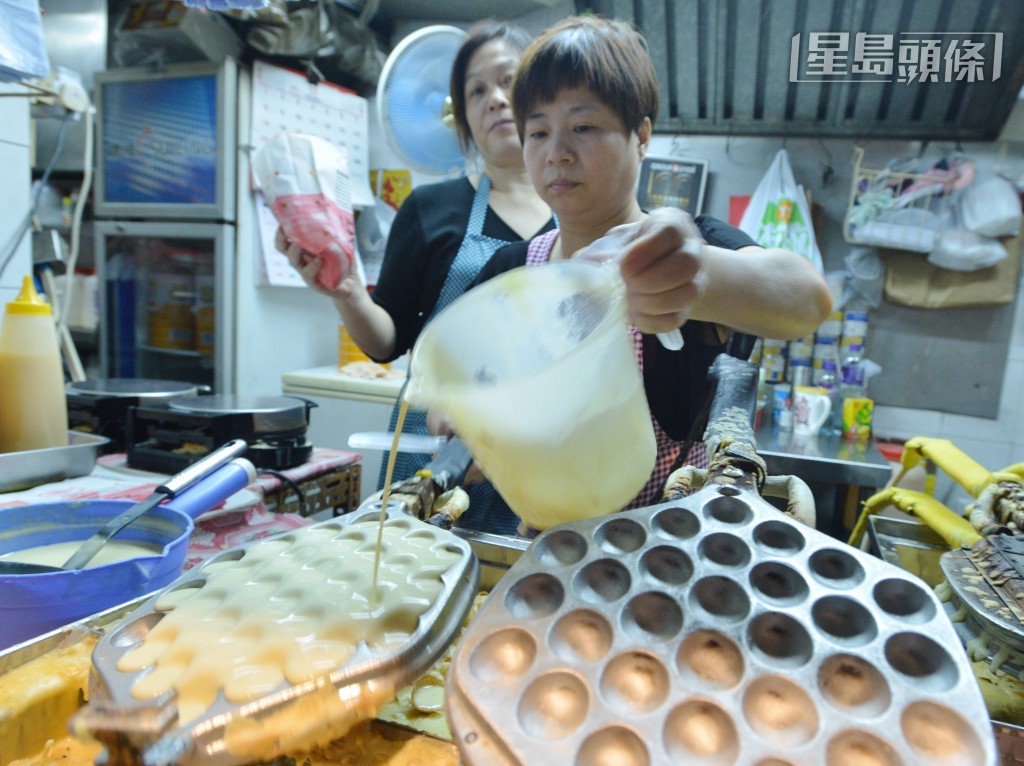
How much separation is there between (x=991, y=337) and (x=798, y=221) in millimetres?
1081

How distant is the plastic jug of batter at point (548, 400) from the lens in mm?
553

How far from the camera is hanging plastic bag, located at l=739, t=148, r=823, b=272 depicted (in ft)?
9.20

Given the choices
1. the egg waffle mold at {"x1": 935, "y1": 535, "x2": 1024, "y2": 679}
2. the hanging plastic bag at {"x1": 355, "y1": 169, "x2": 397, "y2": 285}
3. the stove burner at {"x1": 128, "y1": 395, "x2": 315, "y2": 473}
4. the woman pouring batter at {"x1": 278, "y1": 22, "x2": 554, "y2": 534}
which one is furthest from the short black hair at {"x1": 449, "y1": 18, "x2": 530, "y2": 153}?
the hanging plastic bag at {"x1": 355, "y1": 169, "x2": 397, "y2": 285}

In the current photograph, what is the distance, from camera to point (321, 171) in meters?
1.27

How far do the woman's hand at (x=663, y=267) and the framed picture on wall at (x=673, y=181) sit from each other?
2.55 m

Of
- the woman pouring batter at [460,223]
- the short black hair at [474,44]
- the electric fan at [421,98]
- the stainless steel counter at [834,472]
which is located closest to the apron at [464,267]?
the woman pouring batter at [460,223]

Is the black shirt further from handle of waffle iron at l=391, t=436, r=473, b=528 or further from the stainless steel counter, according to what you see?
the stainless steel counter

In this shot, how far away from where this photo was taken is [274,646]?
56 cm

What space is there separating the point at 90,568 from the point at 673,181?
2.98 meters

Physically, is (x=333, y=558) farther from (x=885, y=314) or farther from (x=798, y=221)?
(x=885, y=314)

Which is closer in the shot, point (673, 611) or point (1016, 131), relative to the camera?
point (673, 611)

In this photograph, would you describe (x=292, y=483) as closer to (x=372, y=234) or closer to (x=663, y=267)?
(x=663, y=267)

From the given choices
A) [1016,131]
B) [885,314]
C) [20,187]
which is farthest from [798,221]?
[20,187]

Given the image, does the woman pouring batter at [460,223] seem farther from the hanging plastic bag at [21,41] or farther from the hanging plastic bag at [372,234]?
the hanging plastic bag at [372,234]
